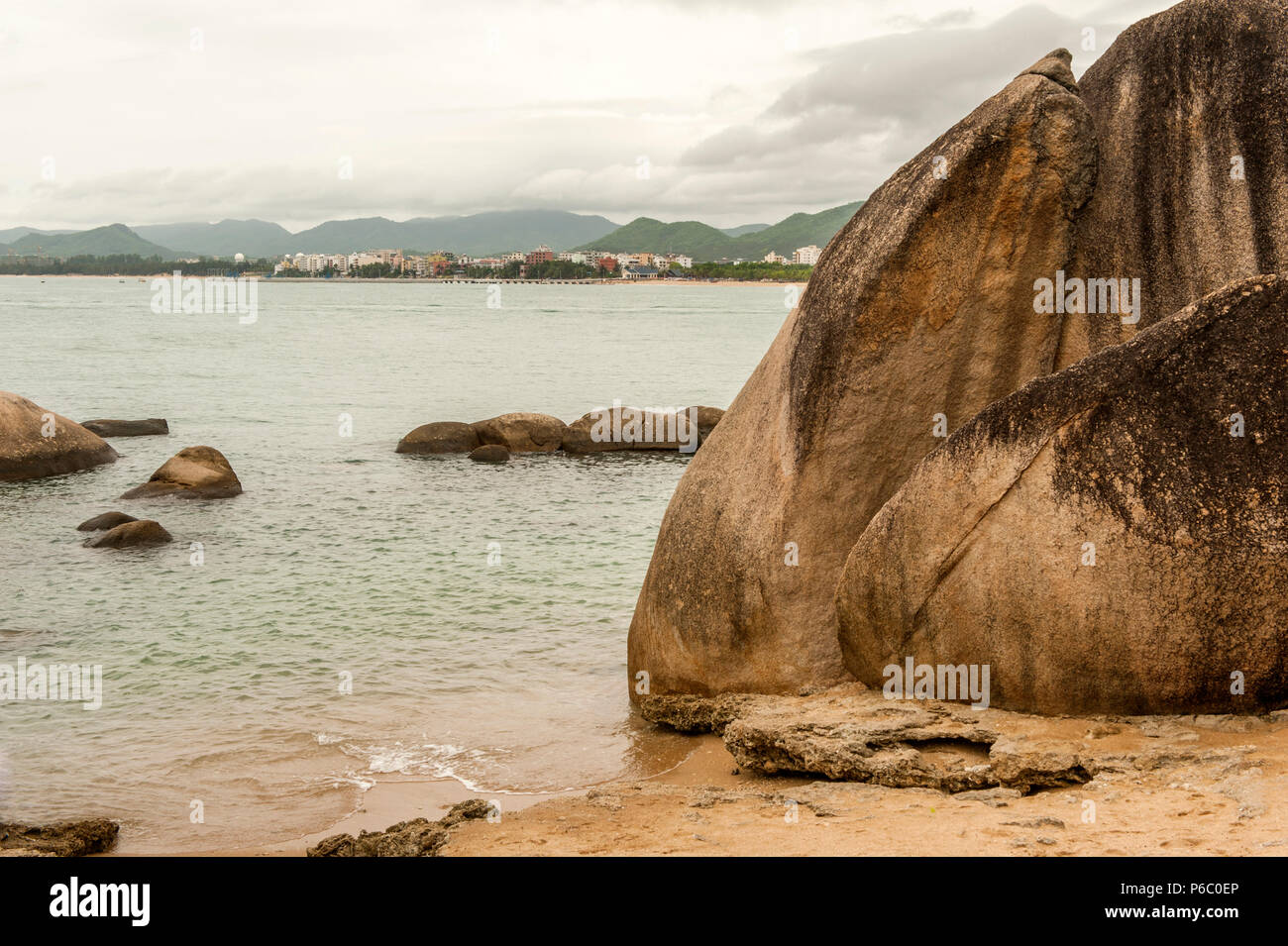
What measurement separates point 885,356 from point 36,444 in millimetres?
20856

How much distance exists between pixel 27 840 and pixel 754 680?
552 cm

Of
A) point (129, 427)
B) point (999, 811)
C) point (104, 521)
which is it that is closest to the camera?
point (999, 811)

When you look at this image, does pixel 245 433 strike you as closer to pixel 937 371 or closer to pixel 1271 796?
pixel 937 371

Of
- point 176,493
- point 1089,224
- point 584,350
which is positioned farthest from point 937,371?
point 584,350

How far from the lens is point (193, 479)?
22.5 metres

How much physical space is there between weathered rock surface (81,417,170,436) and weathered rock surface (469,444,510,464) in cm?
1077

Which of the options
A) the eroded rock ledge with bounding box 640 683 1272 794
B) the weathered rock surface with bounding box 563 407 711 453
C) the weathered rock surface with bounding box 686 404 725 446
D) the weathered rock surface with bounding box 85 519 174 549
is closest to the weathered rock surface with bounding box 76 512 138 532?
the weathered rock surface with bounding box 85 519 174 549

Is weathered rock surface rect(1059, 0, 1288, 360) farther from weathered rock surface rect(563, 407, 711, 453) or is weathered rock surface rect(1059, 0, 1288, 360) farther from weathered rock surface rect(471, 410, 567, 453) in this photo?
weathered rock surface rect(471, 410, 567, 453)

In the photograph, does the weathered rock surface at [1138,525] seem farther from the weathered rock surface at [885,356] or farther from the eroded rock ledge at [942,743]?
the weathered rock surface at [885,356]

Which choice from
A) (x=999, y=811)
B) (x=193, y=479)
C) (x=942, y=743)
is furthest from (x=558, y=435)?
(x=999, y=811)

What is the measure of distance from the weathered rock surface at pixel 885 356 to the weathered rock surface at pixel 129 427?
84.9 ft

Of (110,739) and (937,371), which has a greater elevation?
(937,371)

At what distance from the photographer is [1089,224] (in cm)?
933

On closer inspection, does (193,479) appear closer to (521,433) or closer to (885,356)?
(521,433)
